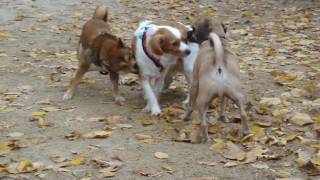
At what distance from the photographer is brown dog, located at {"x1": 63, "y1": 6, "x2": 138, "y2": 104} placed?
249 inches

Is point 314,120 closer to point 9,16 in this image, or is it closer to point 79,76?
point 79,76

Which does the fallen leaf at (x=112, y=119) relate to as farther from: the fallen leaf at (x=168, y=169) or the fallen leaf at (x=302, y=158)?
the fallen leaf at (x=302, y=158)

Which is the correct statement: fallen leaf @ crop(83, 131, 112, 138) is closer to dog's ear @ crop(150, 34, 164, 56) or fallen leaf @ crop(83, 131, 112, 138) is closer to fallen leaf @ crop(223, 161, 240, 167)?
dog's ear @ crop(150, 34, 164, 56)

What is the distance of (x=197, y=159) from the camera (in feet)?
15.5

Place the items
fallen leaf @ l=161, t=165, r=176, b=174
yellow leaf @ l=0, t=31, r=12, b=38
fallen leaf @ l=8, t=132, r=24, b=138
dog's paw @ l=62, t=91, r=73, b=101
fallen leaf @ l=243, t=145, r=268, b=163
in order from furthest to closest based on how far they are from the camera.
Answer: yellow leaf @ l=0, t=31, r=12, b=38
dog's paw @ l=62, t=91, r=73, b=101
fallen leaf @ l=8, t=132, r=24, b=138
fallen leaf @ l=243, t=145, r=268, b=163
fallen leaf @ l=161, t=165, r=176, b=174

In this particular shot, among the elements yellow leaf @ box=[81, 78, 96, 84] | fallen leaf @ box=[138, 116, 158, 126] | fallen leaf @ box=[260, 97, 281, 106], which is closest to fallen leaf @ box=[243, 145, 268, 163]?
fallen leaf @ box=[138, 116, 158, 126]

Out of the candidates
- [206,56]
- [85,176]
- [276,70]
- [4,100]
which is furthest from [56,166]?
[276,70]

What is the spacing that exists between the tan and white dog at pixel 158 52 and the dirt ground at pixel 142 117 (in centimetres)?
29

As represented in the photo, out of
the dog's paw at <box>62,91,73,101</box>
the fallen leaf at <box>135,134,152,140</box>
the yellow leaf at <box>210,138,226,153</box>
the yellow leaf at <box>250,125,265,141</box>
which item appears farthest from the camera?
the dog's paw at <box>62,91,73,101</box>

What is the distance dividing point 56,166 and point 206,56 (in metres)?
1.70

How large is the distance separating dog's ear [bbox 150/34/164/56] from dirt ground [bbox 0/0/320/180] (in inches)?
27.4

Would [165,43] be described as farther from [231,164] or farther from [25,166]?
[25,166]

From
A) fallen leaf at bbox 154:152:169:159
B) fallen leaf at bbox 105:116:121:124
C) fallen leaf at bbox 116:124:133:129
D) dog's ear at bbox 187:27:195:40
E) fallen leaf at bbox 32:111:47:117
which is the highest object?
dog's ear at bbox 187:27:195:40

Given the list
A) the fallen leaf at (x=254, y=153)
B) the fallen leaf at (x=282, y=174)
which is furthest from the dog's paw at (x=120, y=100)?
the fallen leaf at (x=282, y=174)
